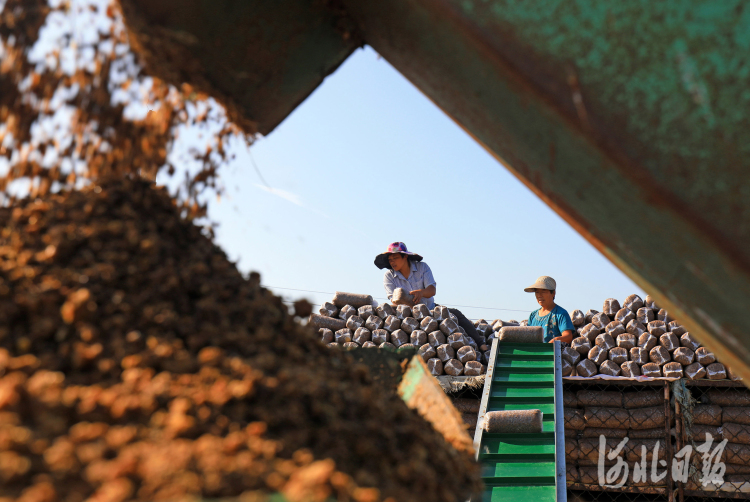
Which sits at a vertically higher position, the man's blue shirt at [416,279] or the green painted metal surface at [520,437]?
the man's blue shirt at [416,279]

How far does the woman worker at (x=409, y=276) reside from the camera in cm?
679

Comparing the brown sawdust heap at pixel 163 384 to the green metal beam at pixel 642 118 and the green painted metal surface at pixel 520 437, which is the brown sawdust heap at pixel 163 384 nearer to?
the green metal beam at pixel 642 118

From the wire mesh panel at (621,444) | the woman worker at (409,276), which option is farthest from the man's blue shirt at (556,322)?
the woman worker at (409,276)

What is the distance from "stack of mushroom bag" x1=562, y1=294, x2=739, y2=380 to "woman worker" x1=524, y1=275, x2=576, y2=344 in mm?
257

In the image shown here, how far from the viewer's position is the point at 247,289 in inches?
65.6

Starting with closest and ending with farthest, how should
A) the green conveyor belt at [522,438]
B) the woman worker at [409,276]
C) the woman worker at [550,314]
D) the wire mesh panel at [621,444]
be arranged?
the green conveyor belt at [522,438]
the wire mesh panel at [621,444]
the woman worker at [550,314]
the woman worker at [409,276]

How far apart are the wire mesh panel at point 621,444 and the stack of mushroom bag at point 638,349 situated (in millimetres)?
Result: 519

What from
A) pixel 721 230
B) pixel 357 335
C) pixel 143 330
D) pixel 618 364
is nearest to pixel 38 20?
pixel 143 330

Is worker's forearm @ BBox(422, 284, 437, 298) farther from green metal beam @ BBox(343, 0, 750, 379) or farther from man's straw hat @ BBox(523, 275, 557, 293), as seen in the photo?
green metal beam @ BBox(343, 0, 750, 379)

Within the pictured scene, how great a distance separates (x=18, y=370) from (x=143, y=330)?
0.90 ft

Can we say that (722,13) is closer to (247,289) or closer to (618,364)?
(247,289)

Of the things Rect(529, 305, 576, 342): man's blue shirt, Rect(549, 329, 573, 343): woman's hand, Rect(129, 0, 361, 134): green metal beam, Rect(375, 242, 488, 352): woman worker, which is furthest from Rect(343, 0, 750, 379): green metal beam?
Rect(375, 242, 488, 352): woman worker

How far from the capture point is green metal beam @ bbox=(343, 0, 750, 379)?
4.00 feet

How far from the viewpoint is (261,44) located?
6.06 ft
